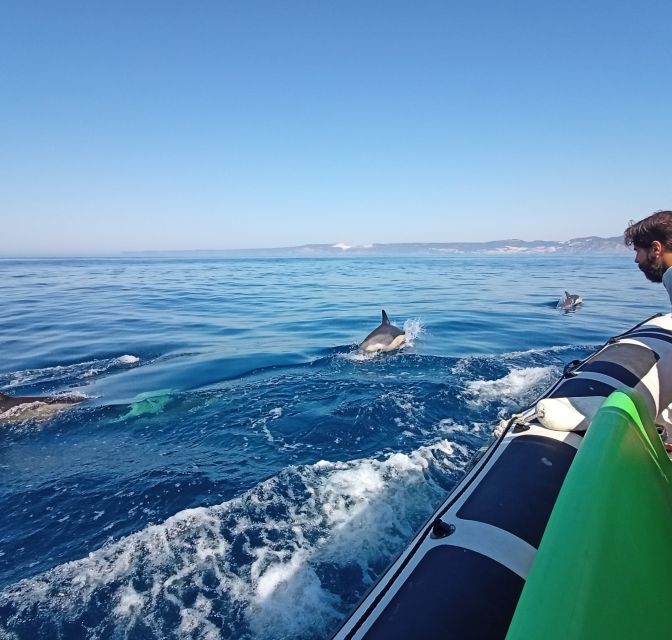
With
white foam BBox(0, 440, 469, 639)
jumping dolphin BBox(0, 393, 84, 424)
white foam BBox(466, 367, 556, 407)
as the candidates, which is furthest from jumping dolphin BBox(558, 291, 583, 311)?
jumping dolphin BBox(0, 393, 84, 424)

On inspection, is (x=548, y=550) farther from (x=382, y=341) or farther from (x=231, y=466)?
(x=382, y=341)

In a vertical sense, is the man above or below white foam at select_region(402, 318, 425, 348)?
above

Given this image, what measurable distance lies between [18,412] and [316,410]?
215 inches

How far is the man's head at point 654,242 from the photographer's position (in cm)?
422

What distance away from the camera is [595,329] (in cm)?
1492

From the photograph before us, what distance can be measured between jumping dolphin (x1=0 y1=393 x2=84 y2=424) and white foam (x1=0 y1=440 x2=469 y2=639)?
4517 mm

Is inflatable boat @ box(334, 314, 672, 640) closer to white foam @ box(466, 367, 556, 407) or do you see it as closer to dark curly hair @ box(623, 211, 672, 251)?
dark curly hair @ box(623, 211, 672, 251)

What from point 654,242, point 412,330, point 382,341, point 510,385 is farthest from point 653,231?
point 412,330

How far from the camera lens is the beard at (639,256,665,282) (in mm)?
4320

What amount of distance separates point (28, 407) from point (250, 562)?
20.2 ft

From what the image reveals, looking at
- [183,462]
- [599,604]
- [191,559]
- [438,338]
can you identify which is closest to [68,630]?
[191,559]

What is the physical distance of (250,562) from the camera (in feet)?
13.0

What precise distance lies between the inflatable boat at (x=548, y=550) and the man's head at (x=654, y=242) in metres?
1.87

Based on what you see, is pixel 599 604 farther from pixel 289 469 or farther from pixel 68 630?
pixel 289 469
